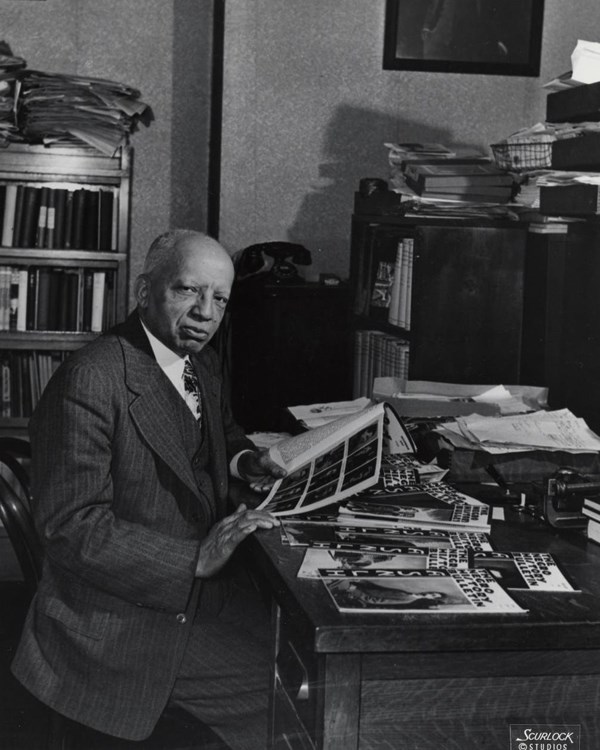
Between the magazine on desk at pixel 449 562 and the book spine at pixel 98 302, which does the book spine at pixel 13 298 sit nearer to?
the book spine at pixel 98 302

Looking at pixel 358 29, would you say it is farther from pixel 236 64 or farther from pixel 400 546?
pixel 400 546

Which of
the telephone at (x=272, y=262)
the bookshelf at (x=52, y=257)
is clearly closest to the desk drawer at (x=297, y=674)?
the telephone at (x=272, y=262)

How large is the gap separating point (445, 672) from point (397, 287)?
2012 mm

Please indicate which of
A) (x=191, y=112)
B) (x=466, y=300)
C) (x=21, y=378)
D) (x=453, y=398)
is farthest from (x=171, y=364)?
(x=191, y=112)

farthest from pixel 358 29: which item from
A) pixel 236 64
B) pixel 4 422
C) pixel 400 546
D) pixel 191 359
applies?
pixel 400 546

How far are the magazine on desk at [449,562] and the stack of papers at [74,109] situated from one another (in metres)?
2.72

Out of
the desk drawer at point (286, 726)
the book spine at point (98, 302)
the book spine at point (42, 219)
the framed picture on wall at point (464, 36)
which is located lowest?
the desk drawer at point (286, 726)

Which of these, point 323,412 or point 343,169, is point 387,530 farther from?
point 343,169

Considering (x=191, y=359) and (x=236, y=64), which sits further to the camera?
(x=236, y=64)

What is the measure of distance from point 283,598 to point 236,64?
2963 mm

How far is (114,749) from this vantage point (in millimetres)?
1791

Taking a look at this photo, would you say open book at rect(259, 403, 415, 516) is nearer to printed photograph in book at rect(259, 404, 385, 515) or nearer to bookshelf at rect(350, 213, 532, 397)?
printed photograph in book at rect(259, 404, 385, 515)

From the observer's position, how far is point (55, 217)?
409cm

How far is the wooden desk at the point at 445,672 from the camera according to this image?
1.37 meters
